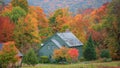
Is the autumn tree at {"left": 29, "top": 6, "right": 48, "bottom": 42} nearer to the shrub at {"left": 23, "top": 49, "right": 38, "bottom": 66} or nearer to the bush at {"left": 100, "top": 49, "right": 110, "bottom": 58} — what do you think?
the bush at {"left": 100, "top": 49, "right": 110, "bottom": 58}

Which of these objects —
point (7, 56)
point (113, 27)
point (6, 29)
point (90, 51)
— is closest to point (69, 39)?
point (90, 51)

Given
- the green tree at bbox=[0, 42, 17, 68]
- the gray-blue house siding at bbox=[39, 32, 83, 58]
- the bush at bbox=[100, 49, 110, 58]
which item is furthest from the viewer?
the gray-blue house siding at bbox=[39, 32, 83, 58]

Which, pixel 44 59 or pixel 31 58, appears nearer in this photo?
pixel 31 58

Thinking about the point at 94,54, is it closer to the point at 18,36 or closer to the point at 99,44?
the point at 99,44

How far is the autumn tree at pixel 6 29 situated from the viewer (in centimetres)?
7519

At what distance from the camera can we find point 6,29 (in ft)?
248

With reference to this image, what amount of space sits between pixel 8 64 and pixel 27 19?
2172 centimetres

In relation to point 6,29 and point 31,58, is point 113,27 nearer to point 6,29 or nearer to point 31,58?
point 31,58

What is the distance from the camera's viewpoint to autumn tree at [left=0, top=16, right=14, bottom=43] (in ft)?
247

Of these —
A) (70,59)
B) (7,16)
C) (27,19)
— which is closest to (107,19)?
(70,59)

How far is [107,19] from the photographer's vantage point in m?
74.7

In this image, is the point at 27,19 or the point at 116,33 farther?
the point at 27,19

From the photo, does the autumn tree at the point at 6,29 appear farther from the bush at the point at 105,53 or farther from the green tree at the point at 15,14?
the bush at the point at 105,53

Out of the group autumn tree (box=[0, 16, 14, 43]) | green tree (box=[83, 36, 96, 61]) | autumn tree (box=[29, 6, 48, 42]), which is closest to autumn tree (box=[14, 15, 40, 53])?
autumn tree (box=[0, 16, 14, 43])
